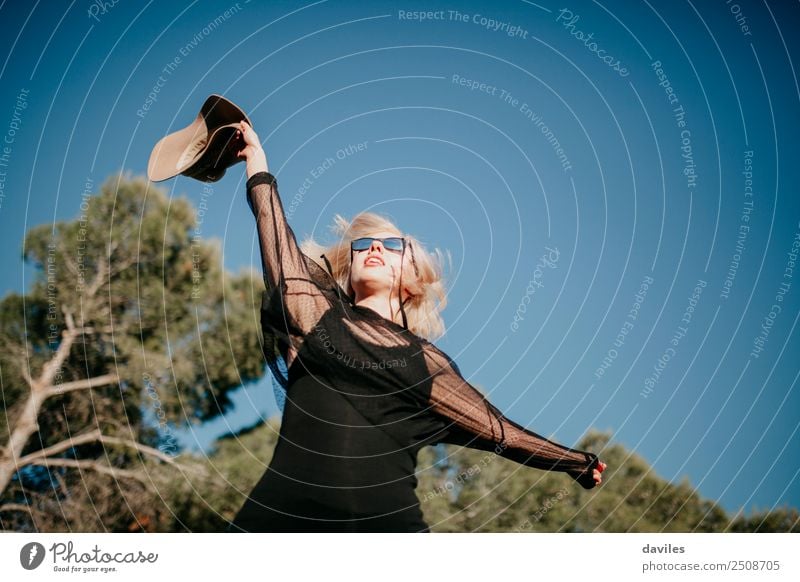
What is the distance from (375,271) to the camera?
5.11 metres

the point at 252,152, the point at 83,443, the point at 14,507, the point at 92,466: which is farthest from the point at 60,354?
the point at 252,152

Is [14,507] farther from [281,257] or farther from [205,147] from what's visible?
[281,257]

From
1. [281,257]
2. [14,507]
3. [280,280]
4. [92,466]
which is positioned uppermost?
[281,257]

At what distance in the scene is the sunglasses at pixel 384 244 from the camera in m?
5.19

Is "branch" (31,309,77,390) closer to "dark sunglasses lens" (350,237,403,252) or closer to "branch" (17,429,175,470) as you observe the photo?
"branch" (17,429,175,470)

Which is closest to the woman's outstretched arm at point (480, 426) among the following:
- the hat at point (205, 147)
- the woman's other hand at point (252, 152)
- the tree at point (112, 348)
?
the woman's other hand at point (252, 152)

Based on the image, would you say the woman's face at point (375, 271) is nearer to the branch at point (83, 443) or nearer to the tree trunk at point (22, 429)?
the branch at point (83, 443)

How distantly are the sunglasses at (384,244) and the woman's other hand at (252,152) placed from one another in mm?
706

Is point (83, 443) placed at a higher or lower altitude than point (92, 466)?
higher

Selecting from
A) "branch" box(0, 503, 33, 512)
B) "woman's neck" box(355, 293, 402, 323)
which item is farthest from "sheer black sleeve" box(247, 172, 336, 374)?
"branch" box(0, 503, 33, 512)

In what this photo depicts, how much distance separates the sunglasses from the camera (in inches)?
204

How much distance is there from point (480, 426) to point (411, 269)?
1.05m

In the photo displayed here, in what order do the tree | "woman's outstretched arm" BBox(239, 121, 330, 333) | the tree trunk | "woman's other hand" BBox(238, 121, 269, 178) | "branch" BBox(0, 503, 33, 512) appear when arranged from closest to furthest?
"woman's outstretched arm" BBox(239, 121, 330, 333) → "woman's other hand" BBox(238, 121, 269, 178) → "branch" BBox(0, 503, 33, 512) → the tree trunk → the tree
